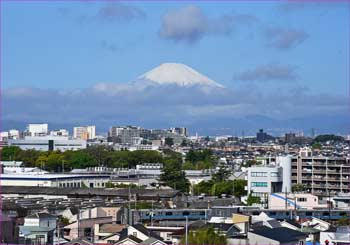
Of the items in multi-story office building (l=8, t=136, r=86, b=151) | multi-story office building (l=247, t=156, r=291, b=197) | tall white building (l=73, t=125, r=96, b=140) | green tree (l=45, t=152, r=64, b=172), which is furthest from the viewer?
tall white building (l=73, t=125, r=96, b=140)

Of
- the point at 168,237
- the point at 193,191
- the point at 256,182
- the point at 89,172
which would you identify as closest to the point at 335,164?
the point at 256,182

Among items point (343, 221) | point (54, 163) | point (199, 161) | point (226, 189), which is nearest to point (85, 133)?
point (199, 161)

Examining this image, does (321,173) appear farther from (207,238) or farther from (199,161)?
(199,161)

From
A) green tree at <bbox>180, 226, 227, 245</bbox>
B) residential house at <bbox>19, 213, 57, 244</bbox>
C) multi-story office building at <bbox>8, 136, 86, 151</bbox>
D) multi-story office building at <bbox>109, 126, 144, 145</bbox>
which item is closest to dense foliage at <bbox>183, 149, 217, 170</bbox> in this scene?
multi-story office building at <bbox>8, 136, 86, 151</bbox>

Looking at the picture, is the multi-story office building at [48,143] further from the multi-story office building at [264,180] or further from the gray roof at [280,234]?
the gray roof at [280,234]

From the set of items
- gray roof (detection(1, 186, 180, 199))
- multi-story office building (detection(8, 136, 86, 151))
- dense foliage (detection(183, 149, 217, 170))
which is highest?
multi-story office building (detection(8, 136, 86, 151))

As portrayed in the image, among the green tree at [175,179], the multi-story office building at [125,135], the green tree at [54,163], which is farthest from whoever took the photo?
the multi-story office building at [125,135]

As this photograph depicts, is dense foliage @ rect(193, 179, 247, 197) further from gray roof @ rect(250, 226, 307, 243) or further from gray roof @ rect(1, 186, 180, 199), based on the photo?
gray roof @ rect(250, 226, 307, 243)

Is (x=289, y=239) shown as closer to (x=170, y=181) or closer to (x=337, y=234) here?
(x=337, y=234)

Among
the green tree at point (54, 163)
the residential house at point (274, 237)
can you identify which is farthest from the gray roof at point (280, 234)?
the green tree at point (54, 163)
